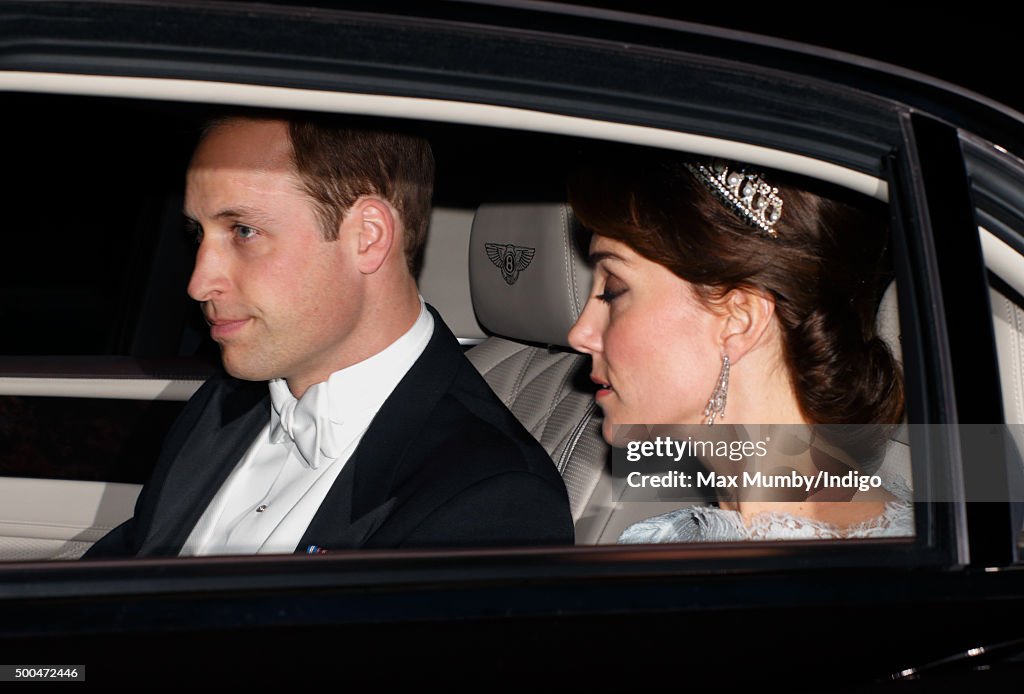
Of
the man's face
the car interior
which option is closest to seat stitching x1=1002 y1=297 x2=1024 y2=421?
the car interior

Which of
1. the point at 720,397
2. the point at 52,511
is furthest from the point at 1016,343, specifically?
the point at 52,511

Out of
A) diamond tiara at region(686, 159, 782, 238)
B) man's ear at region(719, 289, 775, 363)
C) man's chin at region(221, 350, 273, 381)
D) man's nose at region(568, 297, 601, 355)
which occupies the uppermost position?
man's chin at region(221, 350, 273, 381)

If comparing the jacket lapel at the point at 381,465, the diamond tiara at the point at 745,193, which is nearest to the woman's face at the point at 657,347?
the diamond tiara at the point at 745,193

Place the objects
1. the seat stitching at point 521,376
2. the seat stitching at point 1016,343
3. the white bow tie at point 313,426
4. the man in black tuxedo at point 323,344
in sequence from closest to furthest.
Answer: the seat stitching at point 1016,343, the man in black tuxedo at point 323,344, the white bow tie at point 313,426, the seat stitching at point 521,376

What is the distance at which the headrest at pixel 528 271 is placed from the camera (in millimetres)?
2277

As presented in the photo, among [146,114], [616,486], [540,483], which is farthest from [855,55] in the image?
[146,114]

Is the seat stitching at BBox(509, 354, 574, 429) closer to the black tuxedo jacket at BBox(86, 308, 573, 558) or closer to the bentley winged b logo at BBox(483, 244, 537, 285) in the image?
the bentley winged b logo at BBox(483, 244, 537, 285)

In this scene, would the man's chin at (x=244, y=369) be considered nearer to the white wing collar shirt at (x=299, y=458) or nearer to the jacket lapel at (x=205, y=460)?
→ the white wing collar shirt at (x=299, y=458)

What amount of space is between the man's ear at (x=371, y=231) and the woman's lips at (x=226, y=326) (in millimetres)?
250

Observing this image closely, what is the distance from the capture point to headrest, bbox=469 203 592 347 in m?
2.28

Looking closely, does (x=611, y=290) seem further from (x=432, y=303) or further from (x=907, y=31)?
(x=432, y=303)

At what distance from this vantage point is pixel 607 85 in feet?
3.58

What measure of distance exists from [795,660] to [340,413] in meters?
1.12

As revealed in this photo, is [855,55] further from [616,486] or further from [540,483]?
[616,486]
